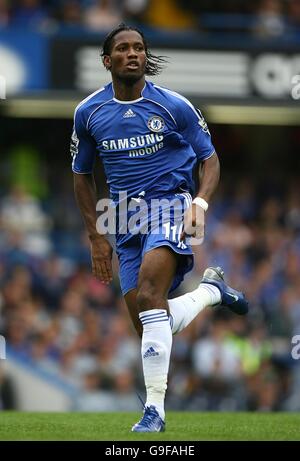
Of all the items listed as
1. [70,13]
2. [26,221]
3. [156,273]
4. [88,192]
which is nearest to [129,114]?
[88,192]

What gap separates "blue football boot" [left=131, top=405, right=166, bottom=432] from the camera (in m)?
6.92

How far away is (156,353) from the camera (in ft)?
23.2

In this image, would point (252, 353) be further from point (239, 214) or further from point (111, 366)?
point (239, 214)

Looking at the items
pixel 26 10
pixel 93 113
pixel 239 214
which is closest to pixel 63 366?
pixel 239 214

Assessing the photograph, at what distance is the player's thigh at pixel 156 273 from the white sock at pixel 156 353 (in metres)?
0.12

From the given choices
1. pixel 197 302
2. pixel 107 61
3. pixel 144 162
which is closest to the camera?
pixel 144 162

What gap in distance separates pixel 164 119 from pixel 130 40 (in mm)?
537

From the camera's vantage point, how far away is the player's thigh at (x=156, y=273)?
714cm

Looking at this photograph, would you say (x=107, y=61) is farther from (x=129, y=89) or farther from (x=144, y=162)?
(x=144, y=162)

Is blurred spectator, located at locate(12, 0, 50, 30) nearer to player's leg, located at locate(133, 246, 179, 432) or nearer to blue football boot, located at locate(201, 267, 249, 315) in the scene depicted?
blue football boot, located at locate(201, 267, 249, 315)

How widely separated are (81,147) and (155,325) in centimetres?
139

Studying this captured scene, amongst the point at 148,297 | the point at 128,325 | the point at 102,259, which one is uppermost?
Result: the point at 128,325

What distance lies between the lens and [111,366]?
49.4 feet

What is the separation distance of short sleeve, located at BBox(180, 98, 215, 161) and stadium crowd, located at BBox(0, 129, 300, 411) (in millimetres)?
7591
